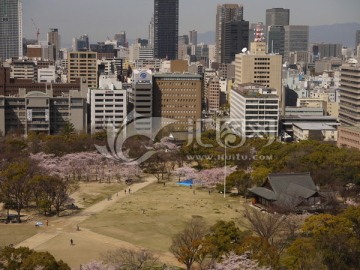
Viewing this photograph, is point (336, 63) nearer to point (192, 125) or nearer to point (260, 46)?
point (260, 46)

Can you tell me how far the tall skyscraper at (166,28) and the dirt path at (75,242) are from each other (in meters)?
157

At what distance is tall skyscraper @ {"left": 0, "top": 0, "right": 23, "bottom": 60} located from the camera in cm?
17325

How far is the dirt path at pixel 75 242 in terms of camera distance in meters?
24.4

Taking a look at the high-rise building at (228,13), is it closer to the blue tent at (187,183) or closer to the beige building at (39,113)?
the beige building at (39,113)

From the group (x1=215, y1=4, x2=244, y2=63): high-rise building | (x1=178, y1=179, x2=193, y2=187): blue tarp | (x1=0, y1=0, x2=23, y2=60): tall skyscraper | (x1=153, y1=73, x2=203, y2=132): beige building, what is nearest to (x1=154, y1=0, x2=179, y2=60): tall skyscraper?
(x1=215, y1=4, x2=244, y2=63): high-rise building

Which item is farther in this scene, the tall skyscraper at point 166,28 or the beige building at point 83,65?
the tall skyscraper at point 166,28

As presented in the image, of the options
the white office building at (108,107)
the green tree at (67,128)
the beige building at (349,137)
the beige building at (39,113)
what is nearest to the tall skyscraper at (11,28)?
the white office building at (108,107)

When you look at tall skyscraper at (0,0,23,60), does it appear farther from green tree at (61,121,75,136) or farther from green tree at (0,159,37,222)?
green tree at (0,159,37,222)

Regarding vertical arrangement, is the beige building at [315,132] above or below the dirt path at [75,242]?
above

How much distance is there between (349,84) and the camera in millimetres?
65500

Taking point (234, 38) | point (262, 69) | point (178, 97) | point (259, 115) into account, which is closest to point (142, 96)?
point (178, 97)

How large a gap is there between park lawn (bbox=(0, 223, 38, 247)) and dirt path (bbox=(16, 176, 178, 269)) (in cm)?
42

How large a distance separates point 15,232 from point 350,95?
46708 mm

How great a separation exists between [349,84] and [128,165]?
32.9 metres
